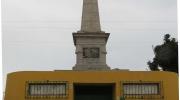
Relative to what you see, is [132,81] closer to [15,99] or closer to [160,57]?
[15,99]

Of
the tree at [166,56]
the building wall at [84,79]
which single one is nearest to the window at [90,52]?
the building wall at [84,79]

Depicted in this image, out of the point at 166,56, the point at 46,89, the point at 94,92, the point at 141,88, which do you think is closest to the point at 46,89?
the point at 46,89

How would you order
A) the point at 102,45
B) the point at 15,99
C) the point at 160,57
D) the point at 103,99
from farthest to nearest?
the point at 160,57 → the point at 102,45 → the point at 103,99 → the point at 15,99

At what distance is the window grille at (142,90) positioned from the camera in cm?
2238

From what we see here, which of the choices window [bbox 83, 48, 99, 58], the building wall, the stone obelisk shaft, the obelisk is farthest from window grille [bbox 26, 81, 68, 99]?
the stone obelisk shaft

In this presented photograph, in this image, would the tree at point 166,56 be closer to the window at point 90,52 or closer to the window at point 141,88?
the window at point 90,52

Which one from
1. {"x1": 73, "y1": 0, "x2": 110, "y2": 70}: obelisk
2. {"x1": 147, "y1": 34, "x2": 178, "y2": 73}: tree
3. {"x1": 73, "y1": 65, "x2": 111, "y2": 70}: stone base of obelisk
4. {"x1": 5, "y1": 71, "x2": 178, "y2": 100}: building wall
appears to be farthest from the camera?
{"x1": 147, "y1": 34, "x2": 178, "y2": 73}: tree

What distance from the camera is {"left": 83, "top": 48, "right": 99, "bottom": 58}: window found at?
2662 cm

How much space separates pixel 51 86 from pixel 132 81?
14.1 ft

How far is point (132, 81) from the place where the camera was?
22.4 metres

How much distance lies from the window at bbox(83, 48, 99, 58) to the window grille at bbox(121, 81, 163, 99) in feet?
15.5

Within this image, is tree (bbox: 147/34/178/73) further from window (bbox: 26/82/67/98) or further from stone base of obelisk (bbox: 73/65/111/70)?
window (bbox: 26/82/67/98)

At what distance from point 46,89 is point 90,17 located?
718 centimetres

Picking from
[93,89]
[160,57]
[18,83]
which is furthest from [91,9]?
[160,57]
